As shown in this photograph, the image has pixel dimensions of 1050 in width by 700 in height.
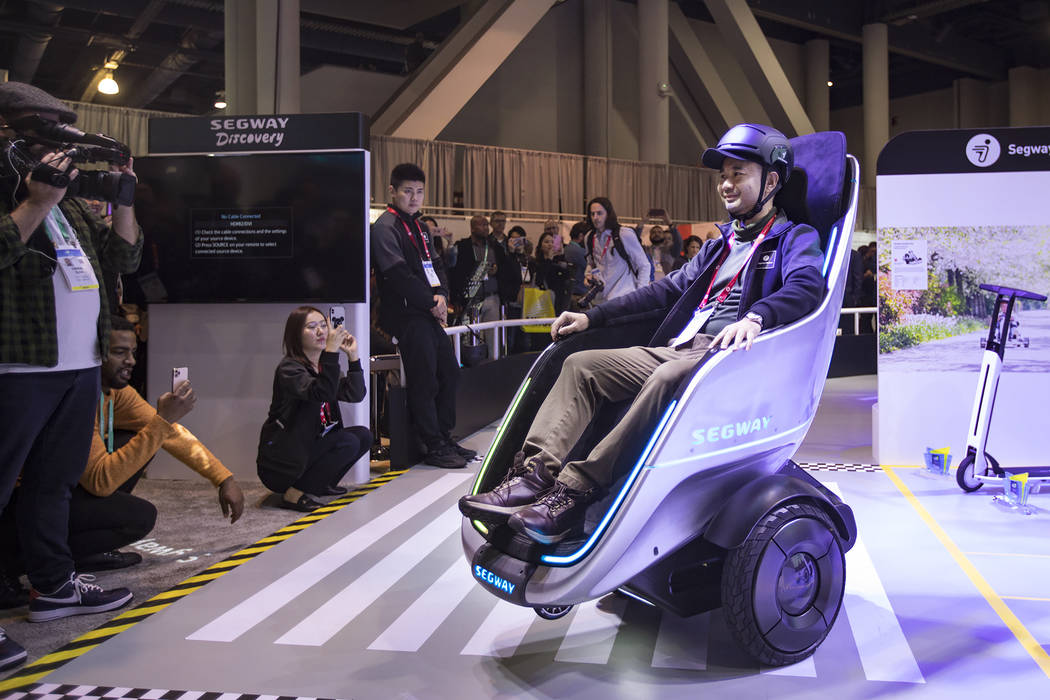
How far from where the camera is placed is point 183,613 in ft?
10.5

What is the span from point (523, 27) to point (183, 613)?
11631mm

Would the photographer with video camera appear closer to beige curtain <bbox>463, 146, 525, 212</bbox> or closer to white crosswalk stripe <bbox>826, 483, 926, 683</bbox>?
white crosswalk stripe <bbox>826, 483, 926, 683</bbox>

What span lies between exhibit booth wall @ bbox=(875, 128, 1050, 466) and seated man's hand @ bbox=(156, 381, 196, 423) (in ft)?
13.7

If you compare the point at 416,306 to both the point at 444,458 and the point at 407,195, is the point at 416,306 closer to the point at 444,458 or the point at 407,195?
the point at 407,195

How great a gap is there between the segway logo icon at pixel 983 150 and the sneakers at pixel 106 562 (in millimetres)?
5073

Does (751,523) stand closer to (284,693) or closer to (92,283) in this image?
(284,693)

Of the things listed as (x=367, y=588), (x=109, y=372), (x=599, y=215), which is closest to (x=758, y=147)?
(x=367, y=588)

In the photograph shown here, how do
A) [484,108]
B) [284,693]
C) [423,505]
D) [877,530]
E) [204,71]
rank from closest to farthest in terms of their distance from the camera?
[284,693] → [877,530] → [423,505] → [484,108] → [204,71]

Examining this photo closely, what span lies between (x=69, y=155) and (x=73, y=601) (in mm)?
1505

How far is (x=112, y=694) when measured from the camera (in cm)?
255

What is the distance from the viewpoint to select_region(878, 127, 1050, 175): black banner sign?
5.50 metres

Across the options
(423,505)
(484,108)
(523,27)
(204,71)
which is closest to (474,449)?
(423,505)

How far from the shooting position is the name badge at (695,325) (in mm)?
3156

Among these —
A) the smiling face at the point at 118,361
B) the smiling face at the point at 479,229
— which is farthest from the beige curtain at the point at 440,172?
the smiling face at the point at 118,361
